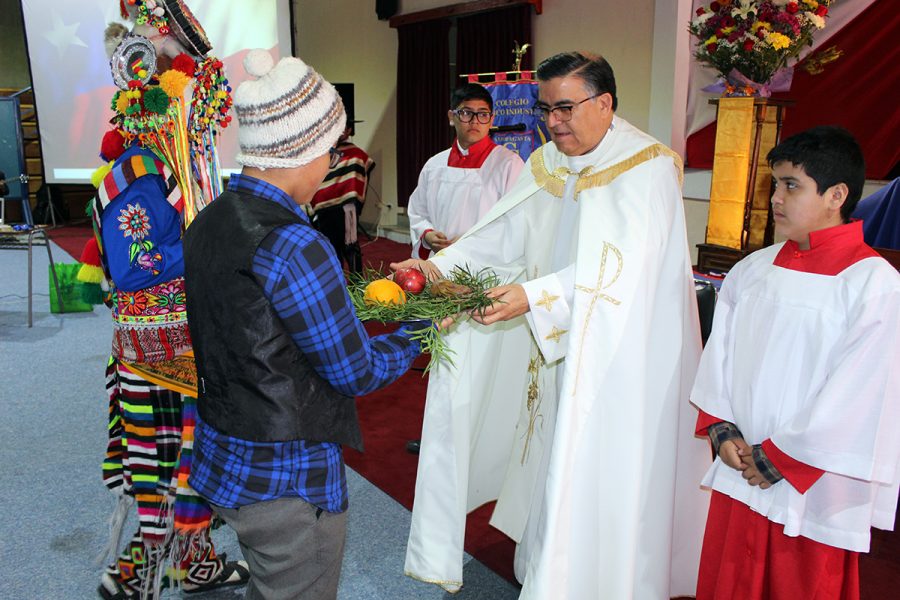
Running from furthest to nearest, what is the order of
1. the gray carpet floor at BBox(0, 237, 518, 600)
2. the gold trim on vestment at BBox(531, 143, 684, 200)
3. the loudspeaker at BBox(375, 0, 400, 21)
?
the loudspeaker at BBox(375, 0, 400, 21) → the gray carpet floor at BBox(0, 237, 518, 600) → the gold trim on vestment at BBox(531, 143, 684, 200)

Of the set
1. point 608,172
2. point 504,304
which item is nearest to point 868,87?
point 608,172

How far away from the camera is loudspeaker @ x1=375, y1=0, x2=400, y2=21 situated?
10.1 meters

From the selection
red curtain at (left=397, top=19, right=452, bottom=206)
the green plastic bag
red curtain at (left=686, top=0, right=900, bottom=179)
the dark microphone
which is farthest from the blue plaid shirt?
red curtain at (left=397, top=19, right=452, bottom=206)

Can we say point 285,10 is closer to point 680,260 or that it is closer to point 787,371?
point 680,260

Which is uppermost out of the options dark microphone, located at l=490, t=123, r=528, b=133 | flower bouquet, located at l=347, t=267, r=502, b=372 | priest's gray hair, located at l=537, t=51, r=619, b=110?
priest's gray hair, located at l=537, t=51, r=619, b=110

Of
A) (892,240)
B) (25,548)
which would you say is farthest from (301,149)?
(892,240)

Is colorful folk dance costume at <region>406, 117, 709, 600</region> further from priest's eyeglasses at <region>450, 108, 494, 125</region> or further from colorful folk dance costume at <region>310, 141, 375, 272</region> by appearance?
colorful folk dance costume at <region>310, 141, 375, 272</region>

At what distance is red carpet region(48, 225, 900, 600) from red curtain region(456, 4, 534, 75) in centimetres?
427

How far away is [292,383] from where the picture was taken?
4.71 feet

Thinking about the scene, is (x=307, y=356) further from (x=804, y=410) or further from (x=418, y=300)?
(x=804, y=410)

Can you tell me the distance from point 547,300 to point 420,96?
27.2 ft

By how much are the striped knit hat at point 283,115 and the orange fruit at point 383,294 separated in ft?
1.57

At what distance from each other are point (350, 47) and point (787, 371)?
10.5m

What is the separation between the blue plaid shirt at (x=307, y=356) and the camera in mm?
1363
